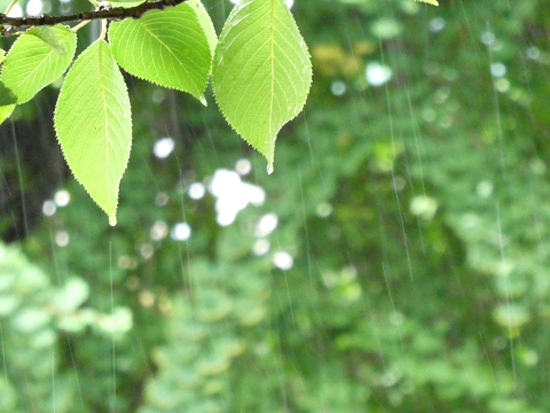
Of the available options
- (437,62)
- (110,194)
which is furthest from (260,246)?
(110,194)

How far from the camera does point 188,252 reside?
2178 mm

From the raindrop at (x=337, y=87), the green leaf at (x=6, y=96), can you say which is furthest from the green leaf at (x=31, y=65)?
the raindrop at (x=337, y=87)

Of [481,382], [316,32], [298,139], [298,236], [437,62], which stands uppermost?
[316,32]

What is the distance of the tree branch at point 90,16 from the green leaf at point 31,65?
0.01 metres

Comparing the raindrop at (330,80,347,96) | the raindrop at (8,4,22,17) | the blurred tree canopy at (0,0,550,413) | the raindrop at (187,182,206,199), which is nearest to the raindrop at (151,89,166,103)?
the blurred tree canopy at (0,0,550,413)

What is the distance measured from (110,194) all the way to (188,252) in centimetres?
196

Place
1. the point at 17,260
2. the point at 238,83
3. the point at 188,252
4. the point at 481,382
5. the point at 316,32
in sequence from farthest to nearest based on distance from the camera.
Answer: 1. the point at 316,32
2. the point at 188,252
3. the point at 481,382
4. the point at 17,260
5. the point at 238,83

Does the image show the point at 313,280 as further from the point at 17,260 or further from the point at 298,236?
the point at 17,260

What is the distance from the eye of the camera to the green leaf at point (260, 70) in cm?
20

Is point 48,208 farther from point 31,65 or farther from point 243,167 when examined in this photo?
point 31,65

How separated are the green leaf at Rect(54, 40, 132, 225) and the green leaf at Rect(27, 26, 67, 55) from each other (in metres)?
0.02

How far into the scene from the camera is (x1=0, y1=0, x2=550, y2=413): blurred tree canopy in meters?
2.03

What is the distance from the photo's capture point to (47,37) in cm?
19

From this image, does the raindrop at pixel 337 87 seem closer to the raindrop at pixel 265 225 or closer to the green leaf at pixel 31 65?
the raindrop at pixel 265 225
